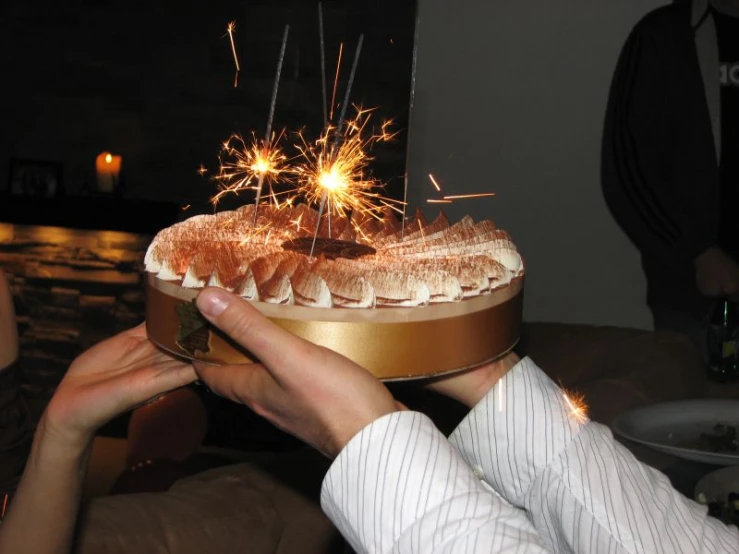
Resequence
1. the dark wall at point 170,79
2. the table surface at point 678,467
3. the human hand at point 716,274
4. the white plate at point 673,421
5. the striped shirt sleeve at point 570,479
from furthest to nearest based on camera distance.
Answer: the dark wall at point 170,79 → the human hand at point 716,274 → the white plate at point 673,421 → the table surface at point 678,467 → the striped shirt sleeve at point 570,479

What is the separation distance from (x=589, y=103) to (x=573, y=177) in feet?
0.92

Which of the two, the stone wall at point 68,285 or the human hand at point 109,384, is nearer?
the human hand at point 109,384

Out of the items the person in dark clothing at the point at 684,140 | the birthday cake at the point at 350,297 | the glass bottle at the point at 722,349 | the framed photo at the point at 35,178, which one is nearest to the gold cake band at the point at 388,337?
the birthday cake at the point at 350,297

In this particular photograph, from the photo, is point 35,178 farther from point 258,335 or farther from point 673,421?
point 258,335

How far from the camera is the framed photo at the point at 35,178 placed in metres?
3.51

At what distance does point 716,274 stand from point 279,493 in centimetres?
132

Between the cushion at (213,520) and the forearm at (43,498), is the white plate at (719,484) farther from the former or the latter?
the forearm at (43,498)

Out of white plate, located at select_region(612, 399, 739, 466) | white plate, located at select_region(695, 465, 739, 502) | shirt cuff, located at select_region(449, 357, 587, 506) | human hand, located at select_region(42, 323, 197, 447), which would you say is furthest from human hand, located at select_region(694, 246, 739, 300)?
human hand, located at select_region(42, 323, 197, 447)

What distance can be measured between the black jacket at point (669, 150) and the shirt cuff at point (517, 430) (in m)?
1.64

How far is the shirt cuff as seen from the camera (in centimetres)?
93

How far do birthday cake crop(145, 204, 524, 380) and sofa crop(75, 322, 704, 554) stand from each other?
0.16 meters

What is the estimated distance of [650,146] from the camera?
282 centimetres

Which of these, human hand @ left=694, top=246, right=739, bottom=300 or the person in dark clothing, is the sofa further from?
the person in dark clothing

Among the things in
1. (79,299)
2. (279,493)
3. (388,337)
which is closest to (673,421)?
(279,493)
